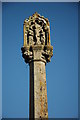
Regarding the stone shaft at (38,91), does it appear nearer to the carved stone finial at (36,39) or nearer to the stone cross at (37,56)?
the stone cross at (37,56)

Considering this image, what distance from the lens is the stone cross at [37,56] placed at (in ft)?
30.0

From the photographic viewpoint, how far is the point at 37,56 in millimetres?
9375

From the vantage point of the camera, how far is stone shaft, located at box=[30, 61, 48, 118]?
908 cm

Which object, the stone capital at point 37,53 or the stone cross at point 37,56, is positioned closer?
the stone cross at point 37,56

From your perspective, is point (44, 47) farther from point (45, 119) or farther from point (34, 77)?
point (45, 119)

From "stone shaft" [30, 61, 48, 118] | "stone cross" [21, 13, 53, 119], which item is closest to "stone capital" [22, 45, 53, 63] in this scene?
"stone cross" [21, 13, 53, 119]

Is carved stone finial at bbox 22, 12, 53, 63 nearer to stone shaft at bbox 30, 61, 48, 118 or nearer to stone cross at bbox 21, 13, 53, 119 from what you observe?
stone cross at bbox 21, 13, 53, 119

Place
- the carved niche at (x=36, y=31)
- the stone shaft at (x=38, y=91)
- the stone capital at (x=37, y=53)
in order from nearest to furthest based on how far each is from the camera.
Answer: the stone shaft at (x=38, y=91)
the stone capital at (x=37, y=53)
the carved niche at (x=36, y=31)

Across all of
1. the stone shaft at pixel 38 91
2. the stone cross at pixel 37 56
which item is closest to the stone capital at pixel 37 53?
the stone cross at pixel 37 56

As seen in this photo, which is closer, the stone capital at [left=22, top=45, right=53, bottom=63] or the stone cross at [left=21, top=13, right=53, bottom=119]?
the stone cross at [left=21, top=13, right=53, bottom=119]

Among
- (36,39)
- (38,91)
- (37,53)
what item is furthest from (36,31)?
(38,91)

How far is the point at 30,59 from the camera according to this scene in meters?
9.41

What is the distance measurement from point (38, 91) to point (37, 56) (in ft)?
2.83

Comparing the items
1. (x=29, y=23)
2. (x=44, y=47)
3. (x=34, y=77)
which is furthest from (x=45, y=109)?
(x=29, y=23)
